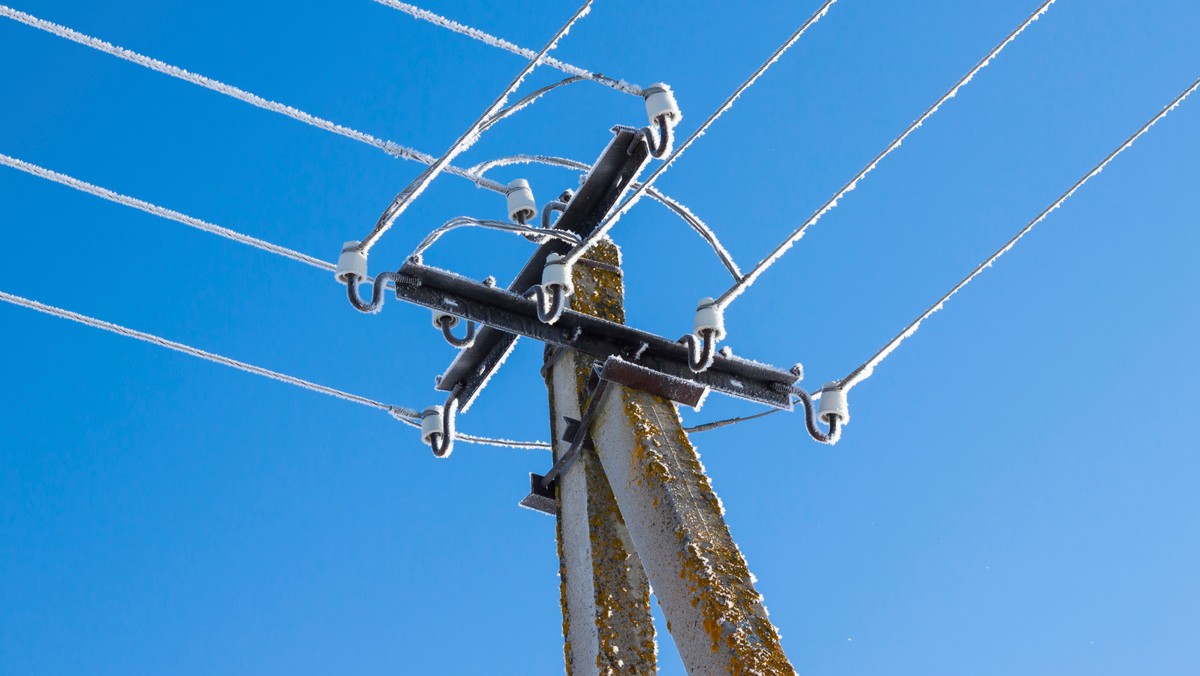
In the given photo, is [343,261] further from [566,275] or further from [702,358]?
[702,358]

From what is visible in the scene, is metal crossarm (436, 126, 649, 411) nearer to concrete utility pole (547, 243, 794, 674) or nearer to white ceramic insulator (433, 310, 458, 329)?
white ceramic insulator (433, 310, 458, 329)

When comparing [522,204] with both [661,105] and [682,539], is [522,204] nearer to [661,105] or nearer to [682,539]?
[661,105]

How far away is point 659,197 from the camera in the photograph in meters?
4.80

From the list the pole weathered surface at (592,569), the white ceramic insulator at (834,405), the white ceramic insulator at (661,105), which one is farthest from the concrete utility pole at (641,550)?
the white ceramic insulator at (661,105)

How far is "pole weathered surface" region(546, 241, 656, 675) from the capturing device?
3797mm

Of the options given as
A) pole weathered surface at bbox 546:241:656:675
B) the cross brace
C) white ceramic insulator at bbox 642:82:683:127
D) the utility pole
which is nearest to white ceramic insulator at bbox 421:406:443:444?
the utility pole

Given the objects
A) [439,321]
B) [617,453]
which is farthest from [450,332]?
[617,453]

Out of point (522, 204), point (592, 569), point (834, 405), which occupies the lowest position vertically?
point (592, 569)

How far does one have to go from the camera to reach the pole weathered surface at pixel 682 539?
3277mm

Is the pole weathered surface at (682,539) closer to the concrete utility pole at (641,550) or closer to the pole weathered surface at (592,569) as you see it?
the concrete utility pole at (641,550)

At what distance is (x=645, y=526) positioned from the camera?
3.71m

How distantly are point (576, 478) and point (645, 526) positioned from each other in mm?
574

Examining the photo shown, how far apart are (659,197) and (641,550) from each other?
4.82 feet

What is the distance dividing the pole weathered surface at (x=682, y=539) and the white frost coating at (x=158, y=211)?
1.35 metres
